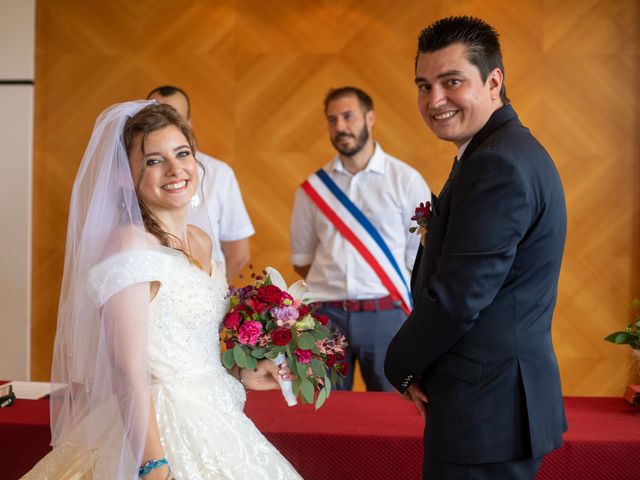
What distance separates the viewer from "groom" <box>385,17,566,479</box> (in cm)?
175

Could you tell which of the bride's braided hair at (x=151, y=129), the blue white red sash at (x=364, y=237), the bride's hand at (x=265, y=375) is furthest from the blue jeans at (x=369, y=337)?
the bride's braided hair at (x=151, y=129)

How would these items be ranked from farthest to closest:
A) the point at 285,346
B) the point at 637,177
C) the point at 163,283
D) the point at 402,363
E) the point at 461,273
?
the point at 637,177, the point at 285,346, the point at 163,283, the point at 402,363, the point at 461,273

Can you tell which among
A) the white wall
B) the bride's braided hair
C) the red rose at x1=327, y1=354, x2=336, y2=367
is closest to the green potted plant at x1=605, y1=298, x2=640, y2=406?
the red rose at x1=327, y1=354, x2=336, y2=367

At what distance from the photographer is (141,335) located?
197 centimetres

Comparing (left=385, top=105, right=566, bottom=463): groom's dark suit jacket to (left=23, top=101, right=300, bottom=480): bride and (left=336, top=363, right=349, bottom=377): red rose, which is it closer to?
(left=336, top=363, right=349, bottom=377): red rose

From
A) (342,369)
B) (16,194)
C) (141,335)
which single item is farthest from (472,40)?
(16,194)

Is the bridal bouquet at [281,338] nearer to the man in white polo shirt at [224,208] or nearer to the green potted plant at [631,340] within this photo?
the green potted plant at [631,340]

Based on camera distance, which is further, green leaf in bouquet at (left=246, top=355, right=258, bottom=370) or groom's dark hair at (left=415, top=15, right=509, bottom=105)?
green leaf in bouquet at (left=246, top=355, right=258, bottom=370)

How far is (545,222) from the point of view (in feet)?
5.93

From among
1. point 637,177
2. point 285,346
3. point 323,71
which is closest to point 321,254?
point 323,71

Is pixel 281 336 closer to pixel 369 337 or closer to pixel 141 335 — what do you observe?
pixel 141 335

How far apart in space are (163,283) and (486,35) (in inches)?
41.1

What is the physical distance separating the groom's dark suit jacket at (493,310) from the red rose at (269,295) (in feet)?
1.52

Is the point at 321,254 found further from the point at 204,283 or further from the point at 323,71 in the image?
the point at 204,283
